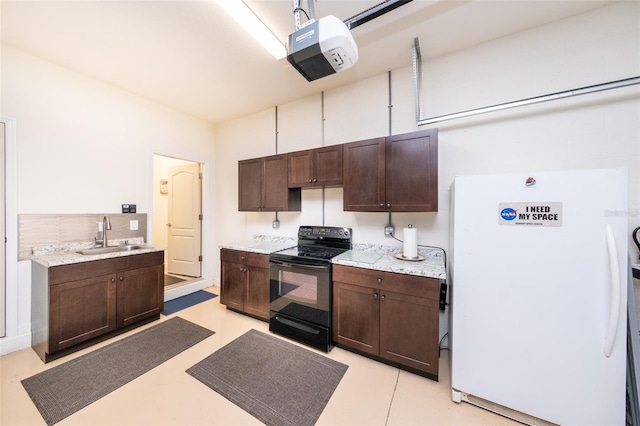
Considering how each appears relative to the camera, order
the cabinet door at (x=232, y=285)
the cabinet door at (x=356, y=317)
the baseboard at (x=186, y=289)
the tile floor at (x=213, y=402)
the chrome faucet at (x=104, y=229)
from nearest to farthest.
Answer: the tile floor at (x=213, y=402) → the cabinet door at (x=356, y=317) → the chrome faucet at (x=104, y=229) → the cabinet door at (x=232, y=285) → the baseboard at (x=186, y=289)

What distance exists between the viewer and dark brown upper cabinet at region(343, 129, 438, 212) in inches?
84.0

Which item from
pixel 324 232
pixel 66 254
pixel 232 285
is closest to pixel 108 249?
pixel 66 254

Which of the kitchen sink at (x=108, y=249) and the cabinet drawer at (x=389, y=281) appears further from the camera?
the kitchen sink at (x=108, y=249)

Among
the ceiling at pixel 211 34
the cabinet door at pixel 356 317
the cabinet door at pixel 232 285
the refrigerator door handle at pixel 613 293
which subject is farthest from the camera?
the cabinet door at pixel 232 285

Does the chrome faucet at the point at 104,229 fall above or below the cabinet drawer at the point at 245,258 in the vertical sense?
above

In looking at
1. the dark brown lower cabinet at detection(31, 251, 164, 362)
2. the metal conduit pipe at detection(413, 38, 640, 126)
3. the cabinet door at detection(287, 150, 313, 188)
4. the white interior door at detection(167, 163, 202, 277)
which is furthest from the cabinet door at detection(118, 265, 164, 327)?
the metal conduit pipe at detection(413, 38, 640, 126)

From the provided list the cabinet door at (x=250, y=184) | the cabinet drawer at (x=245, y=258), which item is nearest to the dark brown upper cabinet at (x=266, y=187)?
the cabinet door at (x=250, y=184)

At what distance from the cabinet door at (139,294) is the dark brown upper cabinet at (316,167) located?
2.02 meters

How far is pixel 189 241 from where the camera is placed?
14.1 feet

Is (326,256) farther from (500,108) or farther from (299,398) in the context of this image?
(500,108)

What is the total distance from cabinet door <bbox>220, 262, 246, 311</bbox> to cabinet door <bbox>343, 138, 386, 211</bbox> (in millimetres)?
1637

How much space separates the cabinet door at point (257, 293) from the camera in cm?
278

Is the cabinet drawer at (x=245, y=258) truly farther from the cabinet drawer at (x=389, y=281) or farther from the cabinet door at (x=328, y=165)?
the cabinet door at (x=328, y=165)

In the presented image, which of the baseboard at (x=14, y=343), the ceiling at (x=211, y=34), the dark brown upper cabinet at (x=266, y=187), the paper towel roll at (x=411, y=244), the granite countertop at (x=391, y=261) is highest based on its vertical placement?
the ceiling at (x=211, y=34)
